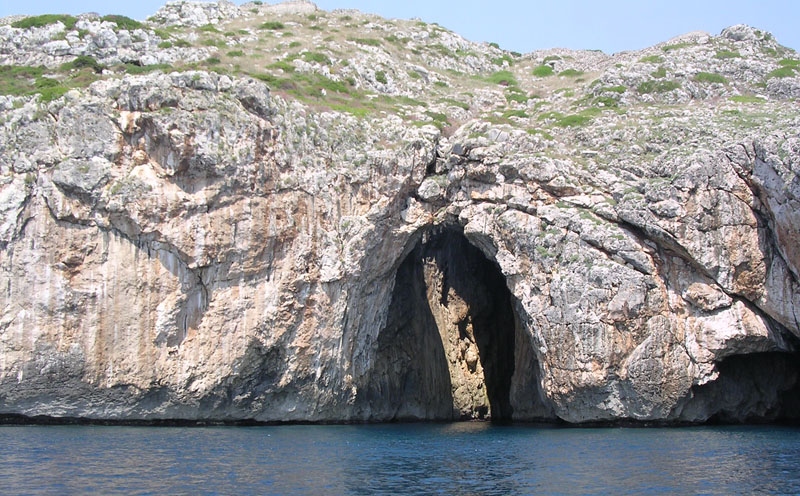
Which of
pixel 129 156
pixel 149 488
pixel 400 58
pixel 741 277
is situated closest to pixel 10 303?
pixel 129 156

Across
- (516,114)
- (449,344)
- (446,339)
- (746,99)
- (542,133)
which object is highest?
(516,114)

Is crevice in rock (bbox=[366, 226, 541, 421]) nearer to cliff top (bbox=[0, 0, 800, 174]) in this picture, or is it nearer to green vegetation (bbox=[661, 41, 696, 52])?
cliff top (bbox=[0, 0, 800, 174])

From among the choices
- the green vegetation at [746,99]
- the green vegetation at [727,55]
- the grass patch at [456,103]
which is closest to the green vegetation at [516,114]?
the grass patch at [456,103]

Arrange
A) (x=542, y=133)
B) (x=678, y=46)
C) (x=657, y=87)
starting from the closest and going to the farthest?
1. (x=542, y=133)
2. (x=657, y=87)
3. (x=678, y=46)

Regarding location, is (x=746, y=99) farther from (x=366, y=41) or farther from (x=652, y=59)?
(x=366, y=41)

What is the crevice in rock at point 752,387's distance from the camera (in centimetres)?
3897

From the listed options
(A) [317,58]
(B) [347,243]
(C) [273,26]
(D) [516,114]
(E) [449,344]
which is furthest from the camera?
(C) [273,26]

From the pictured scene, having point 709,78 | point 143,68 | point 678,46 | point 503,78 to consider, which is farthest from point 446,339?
point 678,46

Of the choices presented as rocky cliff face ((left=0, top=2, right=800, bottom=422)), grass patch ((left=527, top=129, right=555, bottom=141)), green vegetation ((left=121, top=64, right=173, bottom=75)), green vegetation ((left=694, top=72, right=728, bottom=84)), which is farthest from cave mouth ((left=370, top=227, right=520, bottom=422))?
green vegetation ((left=121, top=64, right=173, bottom=75))

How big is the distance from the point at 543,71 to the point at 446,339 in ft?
104

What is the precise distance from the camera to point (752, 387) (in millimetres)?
39938

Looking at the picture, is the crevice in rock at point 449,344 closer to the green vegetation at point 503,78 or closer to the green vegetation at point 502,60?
the green vegetation at point 503,78

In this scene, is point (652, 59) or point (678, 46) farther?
point (678, 46)

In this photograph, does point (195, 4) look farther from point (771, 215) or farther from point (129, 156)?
point (771, 215)
